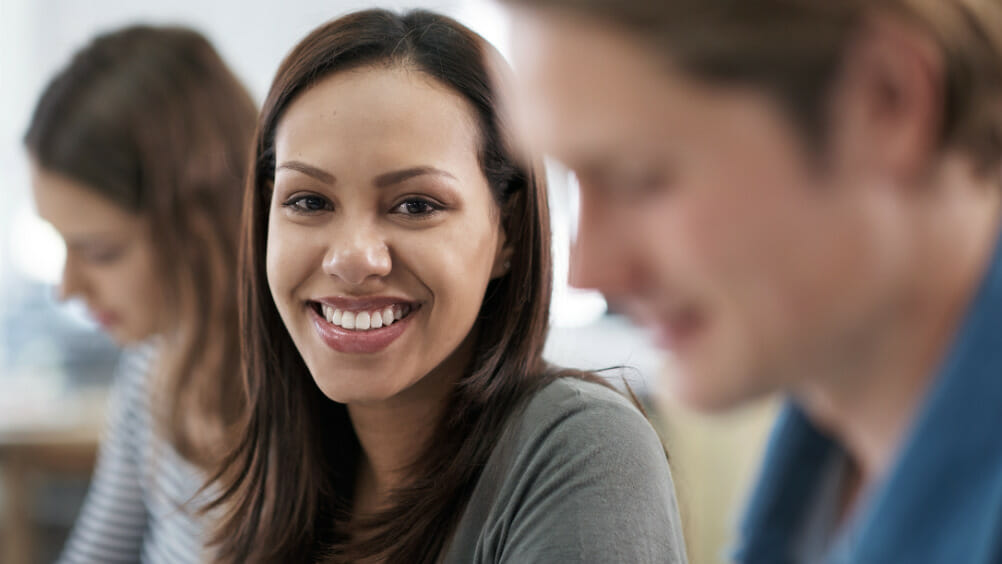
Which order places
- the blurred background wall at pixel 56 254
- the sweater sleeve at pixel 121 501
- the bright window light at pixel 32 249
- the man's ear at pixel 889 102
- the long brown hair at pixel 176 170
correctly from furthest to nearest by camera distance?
the bright window light at pixel 32 249 → the blurred background wall at pixel 56 254 → the sweater sleeve at pixel 121 501 → the long brown hair at pixel 176 170 → the man's ear at pixel 889 102

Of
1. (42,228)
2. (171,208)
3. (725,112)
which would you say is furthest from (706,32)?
(42,228)

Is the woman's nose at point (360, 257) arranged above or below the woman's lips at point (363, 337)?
above

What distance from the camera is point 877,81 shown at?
0.42m

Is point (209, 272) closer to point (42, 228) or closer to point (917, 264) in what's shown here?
point (917, 264)

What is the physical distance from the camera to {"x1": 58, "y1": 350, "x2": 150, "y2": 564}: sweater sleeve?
5.64 ft

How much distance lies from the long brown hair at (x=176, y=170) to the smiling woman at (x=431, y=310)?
52 cm

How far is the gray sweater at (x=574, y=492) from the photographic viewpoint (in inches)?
33.8

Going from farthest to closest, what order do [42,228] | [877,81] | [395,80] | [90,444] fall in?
[42,228]
[90,444]
[395,80]
[877,81]

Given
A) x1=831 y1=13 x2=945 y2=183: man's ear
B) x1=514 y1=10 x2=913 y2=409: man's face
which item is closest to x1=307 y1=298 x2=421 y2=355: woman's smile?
x1=514 y1=10 x2=913 y2=409: man's face

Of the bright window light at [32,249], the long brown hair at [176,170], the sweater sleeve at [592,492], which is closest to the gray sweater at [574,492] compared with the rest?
the sweater sleeve at [592,492]

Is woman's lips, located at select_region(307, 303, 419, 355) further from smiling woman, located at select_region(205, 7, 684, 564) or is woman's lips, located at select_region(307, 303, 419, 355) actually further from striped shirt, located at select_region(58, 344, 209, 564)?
striped shirt, located at select_region(58, 344, 209, 564)

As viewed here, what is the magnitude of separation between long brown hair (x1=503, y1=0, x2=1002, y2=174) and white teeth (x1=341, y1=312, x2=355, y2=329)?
60 cm

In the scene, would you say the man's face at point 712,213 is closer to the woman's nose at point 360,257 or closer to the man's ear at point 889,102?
the man's ear at point 889,102

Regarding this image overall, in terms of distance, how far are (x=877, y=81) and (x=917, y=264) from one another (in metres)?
0.09
